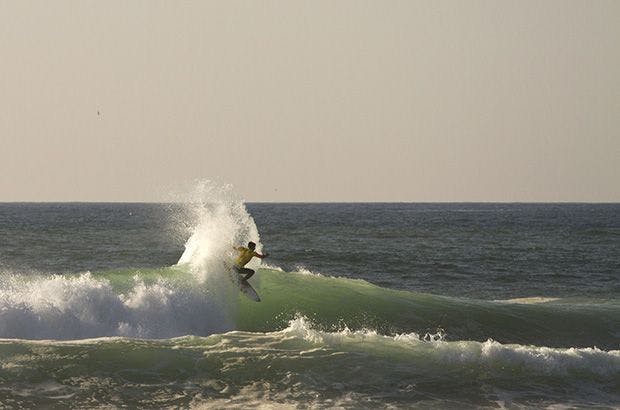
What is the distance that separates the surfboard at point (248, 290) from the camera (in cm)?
2392

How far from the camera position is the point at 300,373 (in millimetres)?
16406

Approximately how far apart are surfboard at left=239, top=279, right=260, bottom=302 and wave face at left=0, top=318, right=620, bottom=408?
523 centimetres

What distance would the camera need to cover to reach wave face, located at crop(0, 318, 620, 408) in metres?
15.1

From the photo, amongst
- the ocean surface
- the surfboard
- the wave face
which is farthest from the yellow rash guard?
the wave face

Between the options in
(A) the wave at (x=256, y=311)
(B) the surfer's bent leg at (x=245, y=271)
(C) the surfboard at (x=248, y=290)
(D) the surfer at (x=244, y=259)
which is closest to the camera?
(A) the wave at (x=256, y=311)

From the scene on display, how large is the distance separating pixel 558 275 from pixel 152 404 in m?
33.2

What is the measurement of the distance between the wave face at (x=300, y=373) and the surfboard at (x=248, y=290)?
523cm

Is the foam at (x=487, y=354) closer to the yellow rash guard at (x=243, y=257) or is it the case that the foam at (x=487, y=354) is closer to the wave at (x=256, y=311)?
the yellow rash guard at (x=243, y=257)

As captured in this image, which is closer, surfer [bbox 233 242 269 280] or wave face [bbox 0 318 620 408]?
wave face [bbox 0 318 620 408]

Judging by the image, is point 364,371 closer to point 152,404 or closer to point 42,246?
point 152,404

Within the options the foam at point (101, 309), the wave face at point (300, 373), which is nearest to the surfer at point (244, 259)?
the foam at point (101, 309)

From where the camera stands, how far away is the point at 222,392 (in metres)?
Answer: 15.4

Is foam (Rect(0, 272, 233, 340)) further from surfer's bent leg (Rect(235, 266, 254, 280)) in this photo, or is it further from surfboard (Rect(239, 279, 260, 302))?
surfer's bent leg (Rect(235, 266, 254, 280))

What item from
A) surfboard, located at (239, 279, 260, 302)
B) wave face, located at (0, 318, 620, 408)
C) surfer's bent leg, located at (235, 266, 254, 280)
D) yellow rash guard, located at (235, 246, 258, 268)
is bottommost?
wave face, located at (0, 318, 620, 408)
